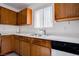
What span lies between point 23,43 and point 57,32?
0.85 metres

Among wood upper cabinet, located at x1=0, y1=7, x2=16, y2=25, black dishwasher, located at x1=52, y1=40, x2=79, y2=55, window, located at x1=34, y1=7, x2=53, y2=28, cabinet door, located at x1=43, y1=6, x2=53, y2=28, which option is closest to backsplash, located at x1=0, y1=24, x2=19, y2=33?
wood upper cabinet, located at x1=0, y1=7, x2=16, y2=25

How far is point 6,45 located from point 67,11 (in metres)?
1.84

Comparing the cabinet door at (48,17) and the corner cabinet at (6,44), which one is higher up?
the cabinet door at (48,17)

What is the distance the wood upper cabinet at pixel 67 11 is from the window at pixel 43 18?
0.38 m

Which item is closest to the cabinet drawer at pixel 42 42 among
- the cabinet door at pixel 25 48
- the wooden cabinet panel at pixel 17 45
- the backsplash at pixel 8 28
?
the cabinet door at pixel 25 48

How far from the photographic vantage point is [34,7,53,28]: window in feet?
6.47

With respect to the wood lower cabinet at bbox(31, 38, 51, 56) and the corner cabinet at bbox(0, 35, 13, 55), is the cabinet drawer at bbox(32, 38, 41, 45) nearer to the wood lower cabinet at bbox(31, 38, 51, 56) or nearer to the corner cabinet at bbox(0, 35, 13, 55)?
the wood lower cabinet at bbox(31, 38, 51, 56)

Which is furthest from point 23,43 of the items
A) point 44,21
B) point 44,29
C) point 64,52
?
point 64,52

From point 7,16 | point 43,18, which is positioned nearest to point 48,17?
point 43,18

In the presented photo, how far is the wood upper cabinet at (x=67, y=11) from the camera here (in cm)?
126

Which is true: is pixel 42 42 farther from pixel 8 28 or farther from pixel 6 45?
pixel 8 28

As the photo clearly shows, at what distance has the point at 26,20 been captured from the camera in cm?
238

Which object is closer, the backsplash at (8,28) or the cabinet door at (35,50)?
the cabinet door at (35,50)

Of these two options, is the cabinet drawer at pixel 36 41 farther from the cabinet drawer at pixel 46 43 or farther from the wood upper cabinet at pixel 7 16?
the wood upper cabinet at pixel 7 16
